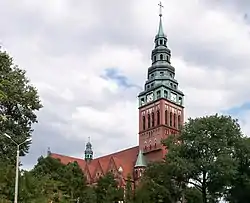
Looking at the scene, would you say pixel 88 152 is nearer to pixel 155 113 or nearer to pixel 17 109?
pixel 155 113

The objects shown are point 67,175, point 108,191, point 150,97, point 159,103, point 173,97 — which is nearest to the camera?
point 67,175

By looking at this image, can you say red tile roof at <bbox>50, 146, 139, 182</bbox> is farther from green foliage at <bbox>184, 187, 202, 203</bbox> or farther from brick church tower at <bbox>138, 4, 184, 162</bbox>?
green foliage at <bbox>184, 187, 202, 203</bbox>

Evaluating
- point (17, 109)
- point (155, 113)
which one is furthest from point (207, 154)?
point (155, 113)

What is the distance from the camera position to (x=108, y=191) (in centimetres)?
6022

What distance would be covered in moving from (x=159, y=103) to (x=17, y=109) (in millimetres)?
54839

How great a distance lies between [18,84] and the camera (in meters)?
28.8

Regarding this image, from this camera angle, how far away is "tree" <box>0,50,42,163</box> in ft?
91.6

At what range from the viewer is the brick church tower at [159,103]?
3231 inches

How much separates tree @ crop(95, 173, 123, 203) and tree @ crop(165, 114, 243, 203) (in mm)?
15191

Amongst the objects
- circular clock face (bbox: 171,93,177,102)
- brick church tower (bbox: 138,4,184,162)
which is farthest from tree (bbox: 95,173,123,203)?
circular clock face (bbox: 171,93,177,102)

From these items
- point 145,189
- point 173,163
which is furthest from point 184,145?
point 145,189

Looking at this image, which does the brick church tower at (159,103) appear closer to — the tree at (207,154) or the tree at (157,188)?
the tree at (157,188)

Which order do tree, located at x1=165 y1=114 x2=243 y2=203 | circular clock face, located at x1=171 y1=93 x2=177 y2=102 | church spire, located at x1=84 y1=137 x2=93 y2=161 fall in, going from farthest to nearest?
church spire, located at x1=84 y1=137 x2=93 y2=161 → circular clock face, located at x1=171 y1=93 x2=177 y2=102 → tree, located at x1=165 y1=114 x2=243 y2=203

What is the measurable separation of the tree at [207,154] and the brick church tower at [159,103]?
35639 millimetres
